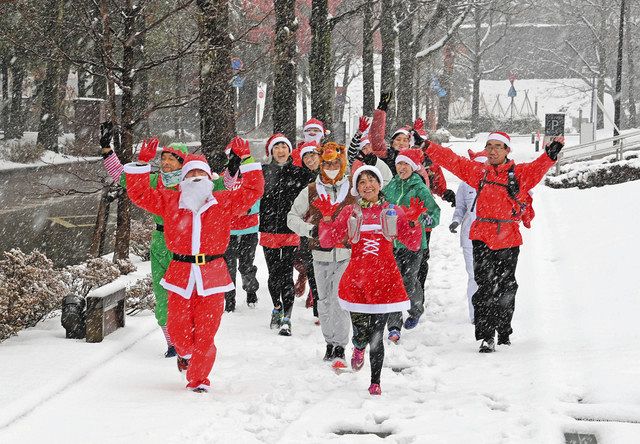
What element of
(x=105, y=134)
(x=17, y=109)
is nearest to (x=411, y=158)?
(x=105, y=134)

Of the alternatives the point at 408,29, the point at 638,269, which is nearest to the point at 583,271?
the point at 638,269

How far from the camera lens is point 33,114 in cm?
5547

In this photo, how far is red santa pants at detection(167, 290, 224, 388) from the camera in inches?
266

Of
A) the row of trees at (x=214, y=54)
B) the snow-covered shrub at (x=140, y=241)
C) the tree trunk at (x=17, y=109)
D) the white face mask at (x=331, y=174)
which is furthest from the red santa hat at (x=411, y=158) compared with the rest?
the tree trunk at (x=17, y=109)

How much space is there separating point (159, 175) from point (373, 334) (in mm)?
2323

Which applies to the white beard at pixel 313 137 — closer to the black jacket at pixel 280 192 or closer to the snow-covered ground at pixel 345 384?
the black jacket at pixel 280 192

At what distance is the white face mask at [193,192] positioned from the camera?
22.3 ft

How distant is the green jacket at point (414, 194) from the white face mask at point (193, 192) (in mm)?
2456

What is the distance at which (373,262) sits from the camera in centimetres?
697

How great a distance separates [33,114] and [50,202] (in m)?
33.9

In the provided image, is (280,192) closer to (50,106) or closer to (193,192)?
(193,192)

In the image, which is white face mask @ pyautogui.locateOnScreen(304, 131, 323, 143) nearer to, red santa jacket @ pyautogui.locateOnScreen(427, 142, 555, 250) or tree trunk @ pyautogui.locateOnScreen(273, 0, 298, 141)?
red santa jacket @ pyautogui.locateOnScreen(427, 142, 555, 250)

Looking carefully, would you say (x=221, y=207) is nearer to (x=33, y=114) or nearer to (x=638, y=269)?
(x=638, y=269)

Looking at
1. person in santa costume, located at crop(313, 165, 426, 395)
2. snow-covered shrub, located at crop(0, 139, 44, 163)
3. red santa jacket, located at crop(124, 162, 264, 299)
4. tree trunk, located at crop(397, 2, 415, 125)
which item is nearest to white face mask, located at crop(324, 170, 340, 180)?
person in santa costume, located at crop(313, 165, 426, 395)
